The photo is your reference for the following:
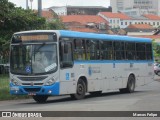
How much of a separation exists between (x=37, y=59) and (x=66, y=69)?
53.0 inches

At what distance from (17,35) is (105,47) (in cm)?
500

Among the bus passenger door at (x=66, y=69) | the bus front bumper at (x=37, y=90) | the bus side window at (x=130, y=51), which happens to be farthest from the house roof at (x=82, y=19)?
the bus front bumper at (x=37, y=90)

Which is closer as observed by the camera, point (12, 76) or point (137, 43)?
point (12, 76)

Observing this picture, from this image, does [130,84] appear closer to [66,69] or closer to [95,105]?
[66,69]

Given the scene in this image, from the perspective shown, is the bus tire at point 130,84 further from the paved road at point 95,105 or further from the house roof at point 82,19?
the house roof at point 82,19

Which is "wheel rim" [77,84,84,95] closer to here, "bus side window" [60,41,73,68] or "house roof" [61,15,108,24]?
"bus side window" [60,41,73,68]

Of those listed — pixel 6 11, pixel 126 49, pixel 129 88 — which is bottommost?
pixel 129 88

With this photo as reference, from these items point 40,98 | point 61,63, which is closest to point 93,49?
point 61,63

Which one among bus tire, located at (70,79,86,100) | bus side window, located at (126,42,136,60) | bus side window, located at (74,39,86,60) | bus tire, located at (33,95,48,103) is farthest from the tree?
bus tire, located at (70,79,86,100)

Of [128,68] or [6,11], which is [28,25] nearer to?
[6,11]

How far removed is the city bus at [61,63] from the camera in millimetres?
21234

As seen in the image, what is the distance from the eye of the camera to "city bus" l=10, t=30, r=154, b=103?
69.7 feet

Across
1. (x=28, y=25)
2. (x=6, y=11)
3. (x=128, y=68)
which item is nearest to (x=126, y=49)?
(x=128, y=68)

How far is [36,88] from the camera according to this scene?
838 inches
